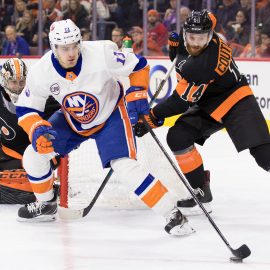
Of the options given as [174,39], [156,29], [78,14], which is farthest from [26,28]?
[174,39]

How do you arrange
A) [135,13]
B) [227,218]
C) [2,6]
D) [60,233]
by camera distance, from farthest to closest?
1. [2,6]
2. [135,13]
3. [227,218]
4. [60,233]

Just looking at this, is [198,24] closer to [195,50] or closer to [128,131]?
[195,50]

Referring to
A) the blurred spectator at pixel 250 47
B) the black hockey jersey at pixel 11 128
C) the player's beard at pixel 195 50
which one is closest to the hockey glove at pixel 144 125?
the player's beard at pixel 195 50

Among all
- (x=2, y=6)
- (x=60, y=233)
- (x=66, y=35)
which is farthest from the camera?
(x=2, y=6)

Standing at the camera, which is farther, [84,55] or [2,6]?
[2,6]

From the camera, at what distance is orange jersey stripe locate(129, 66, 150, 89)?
3.81 meters

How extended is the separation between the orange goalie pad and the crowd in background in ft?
10.5

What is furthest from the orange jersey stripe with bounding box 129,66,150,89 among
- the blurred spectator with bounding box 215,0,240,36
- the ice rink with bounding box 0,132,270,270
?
the blurred spectator with bounding box 215,0,240,36

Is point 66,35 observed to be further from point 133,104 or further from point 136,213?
point 136,213

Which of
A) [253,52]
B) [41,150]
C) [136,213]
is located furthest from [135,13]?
[41,150]

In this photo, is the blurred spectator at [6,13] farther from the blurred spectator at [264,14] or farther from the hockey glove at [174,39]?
the hockey glove at [174,39]

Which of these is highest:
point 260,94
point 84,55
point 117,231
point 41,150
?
point 84,55

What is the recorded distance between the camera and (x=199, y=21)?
12.9 ft

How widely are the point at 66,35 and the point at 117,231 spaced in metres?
0.89
